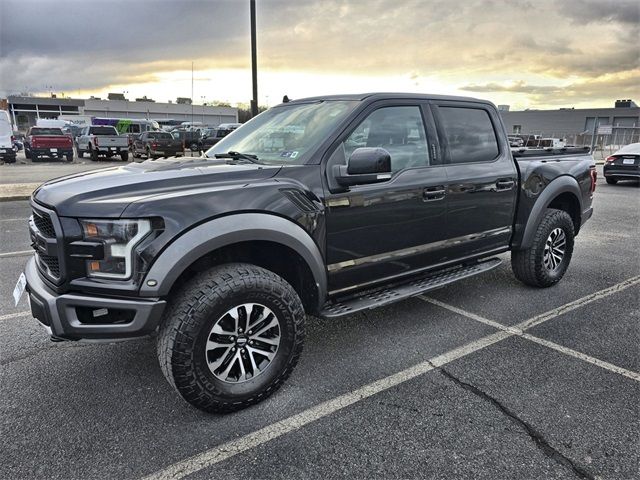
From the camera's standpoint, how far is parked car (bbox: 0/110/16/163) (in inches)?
869

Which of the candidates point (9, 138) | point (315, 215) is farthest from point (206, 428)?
point (9, 138)

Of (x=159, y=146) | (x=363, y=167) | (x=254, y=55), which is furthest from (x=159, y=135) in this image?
(x=363, y=167)

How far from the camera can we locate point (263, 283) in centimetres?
275

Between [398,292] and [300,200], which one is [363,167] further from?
[398,292]

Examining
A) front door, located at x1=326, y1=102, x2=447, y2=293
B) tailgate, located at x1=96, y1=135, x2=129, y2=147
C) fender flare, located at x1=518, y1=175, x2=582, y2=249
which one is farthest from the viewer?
tailgate, located at x1=96, y1=135, x2=129, y2=147

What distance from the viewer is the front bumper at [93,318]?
2.44 m

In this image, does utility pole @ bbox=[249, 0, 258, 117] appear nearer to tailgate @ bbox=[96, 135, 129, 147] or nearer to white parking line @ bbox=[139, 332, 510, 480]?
white parking line @ bbox=[139, 332, 510, 480]

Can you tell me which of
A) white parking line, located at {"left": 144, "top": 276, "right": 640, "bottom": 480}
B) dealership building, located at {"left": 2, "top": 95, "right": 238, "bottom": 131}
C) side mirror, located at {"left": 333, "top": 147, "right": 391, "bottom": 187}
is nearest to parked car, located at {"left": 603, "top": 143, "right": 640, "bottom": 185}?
white parking line, located at {"left": 144, "top": 276, "right": 640, "bottom": 480}

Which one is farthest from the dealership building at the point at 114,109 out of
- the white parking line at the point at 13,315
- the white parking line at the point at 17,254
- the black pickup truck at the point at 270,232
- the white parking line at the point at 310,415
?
the white parking line at the point at 310,415

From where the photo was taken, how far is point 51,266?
265 centimetres

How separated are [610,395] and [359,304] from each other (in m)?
1.66

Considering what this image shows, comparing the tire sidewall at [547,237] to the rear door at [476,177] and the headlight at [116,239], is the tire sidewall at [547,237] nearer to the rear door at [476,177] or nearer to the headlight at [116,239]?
the rear door at [476,177]

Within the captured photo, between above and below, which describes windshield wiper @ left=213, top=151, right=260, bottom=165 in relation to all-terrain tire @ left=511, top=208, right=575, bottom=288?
above

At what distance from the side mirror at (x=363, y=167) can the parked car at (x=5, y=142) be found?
2407 cm
